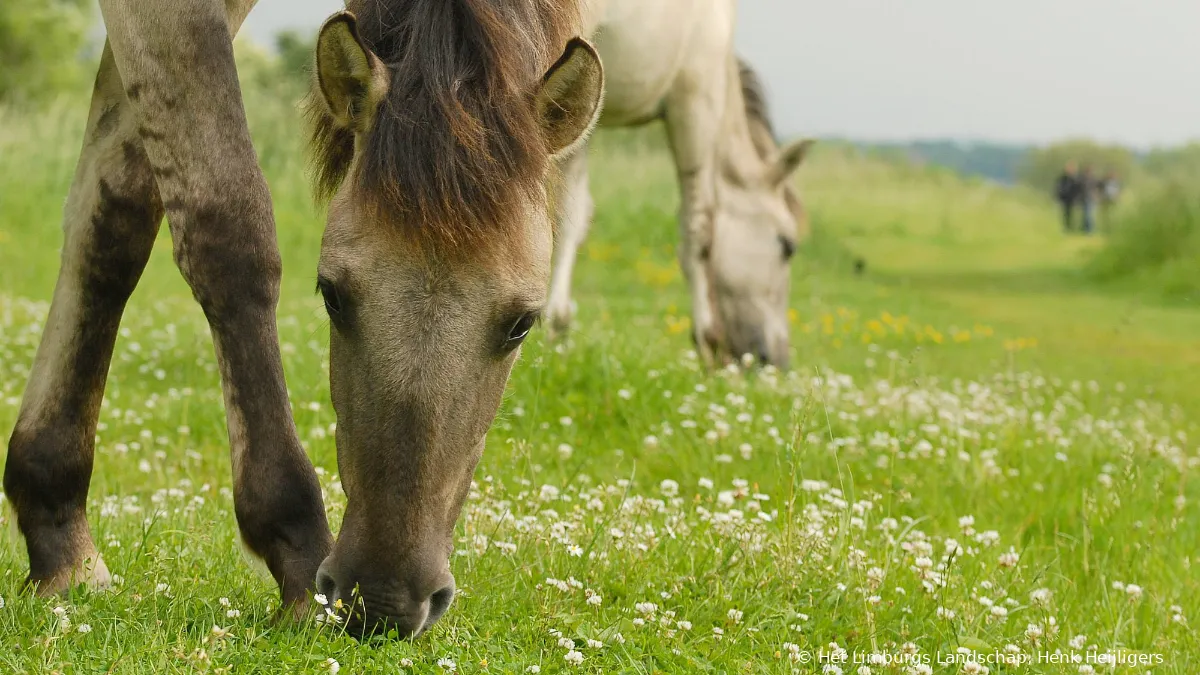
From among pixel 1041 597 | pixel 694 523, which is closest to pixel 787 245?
pixel 694 523

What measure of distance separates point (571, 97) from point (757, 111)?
6392 millimetres

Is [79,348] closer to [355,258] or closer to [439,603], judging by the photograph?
[355,258]

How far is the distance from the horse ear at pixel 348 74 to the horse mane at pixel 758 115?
6.38 m

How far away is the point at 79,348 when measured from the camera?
329 centimetres

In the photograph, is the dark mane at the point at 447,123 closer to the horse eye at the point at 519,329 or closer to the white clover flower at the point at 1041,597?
the horse eye at the point at 519,329

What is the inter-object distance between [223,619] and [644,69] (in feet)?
15.1

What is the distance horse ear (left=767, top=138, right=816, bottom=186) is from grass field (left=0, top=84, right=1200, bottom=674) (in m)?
1.42

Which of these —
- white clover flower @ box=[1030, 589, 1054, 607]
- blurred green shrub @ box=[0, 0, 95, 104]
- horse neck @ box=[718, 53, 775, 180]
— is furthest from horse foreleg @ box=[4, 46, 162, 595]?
blurred green shrub @ box=[0, 0, 95, 104]

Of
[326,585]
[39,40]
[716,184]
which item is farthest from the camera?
[39,40]

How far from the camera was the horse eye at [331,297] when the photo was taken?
2.67 m

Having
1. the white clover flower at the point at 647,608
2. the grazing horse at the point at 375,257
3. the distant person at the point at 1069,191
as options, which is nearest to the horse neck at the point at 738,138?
the grazing horse at the point at 375,257

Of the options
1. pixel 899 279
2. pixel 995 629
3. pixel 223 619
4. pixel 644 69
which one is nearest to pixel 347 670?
pixel 223 619

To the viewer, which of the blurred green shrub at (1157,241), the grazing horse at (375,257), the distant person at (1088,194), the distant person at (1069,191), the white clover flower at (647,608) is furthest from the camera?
the distant person at (1069,191)

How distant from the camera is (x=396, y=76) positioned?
2.80 metres
